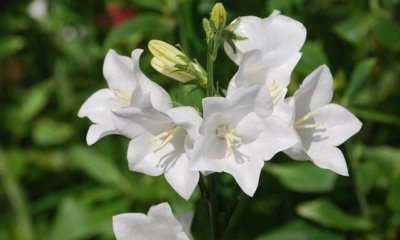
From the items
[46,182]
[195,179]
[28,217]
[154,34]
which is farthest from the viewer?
[46,182]

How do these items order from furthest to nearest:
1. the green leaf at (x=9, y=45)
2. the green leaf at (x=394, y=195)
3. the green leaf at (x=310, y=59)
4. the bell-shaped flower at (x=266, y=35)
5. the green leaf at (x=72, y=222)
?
the green leaf at (x=9, y=45)
the green leaf at (x=72, y=222)
the green leaf at (x=394, y=195)
the green leaf at (x=310, y=59)
the bell-shaped flower at (x=266, y=35)

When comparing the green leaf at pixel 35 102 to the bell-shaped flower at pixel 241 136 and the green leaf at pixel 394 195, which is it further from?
the bell-shaped flower at pixel 241 136

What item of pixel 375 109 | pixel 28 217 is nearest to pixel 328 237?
pixel 375 109

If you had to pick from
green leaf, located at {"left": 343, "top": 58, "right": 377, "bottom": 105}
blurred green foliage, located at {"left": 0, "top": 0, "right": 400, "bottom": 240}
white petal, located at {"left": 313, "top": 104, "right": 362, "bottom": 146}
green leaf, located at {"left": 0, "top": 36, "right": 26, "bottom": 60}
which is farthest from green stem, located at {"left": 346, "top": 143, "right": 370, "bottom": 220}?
green leaf, located at {"left": 0, "top": 36, "right": 26, "bottom": 60}

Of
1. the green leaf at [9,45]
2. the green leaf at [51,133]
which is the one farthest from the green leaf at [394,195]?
the green leaf at [9,45]

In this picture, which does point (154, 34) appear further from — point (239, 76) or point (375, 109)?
point (239, 76)

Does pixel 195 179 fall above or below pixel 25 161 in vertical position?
above
